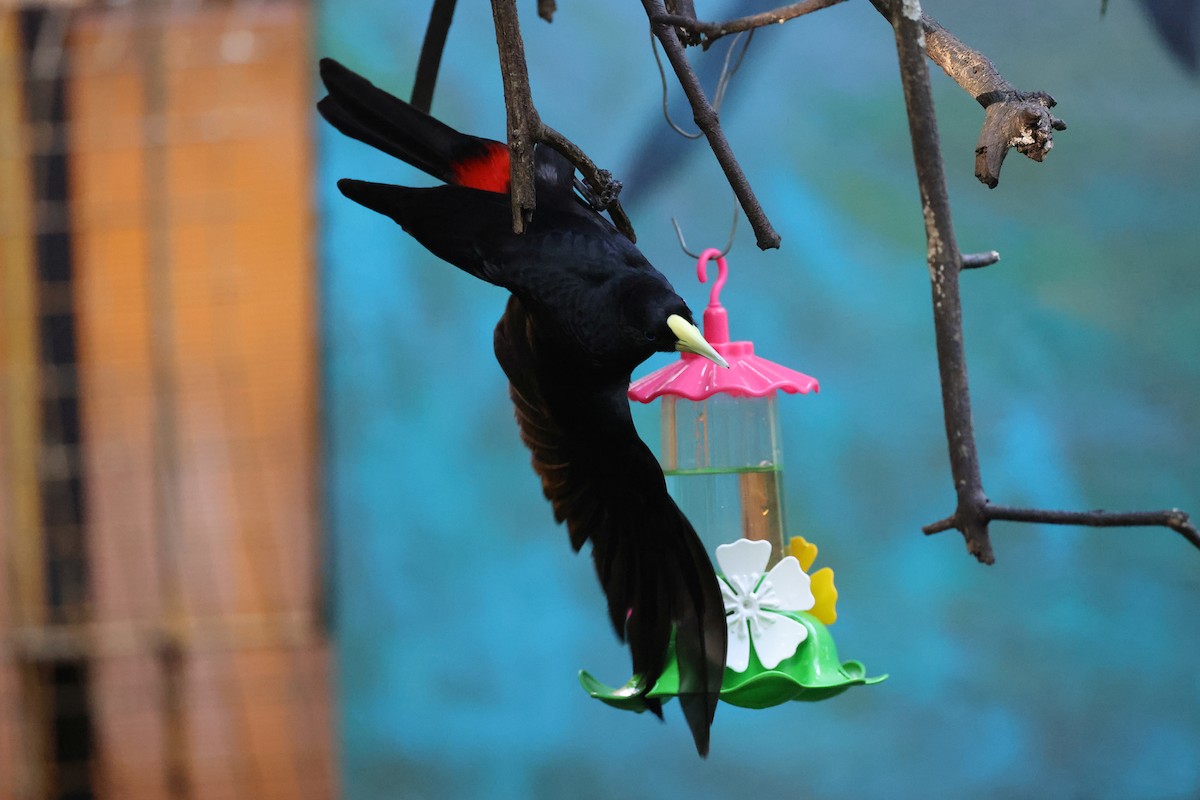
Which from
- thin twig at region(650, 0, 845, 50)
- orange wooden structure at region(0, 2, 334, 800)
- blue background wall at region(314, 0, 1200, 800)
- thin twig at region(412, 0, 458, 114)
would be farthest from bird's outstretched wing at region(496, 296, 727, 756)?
orange wooden structure at region(0, 2, 334, 800)

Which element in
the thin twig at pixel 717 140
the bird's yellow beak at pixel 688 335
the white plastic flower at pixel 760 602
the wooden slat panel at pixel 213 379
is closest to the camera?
the thin twig at pixel 717 140

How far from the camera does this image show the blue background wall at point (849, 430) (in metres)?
2.06

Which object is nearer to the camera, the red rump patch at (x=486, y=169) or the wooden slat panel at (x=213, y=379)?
the red rump patch at (x=486, y=169)

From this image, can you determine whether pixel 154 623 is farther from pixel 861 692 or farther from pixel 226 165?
pixel 861 692

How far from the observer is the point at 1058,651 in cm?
207

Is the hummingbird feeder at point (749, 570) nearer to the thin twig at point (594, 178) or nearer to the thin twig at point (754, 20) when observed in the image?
the thin twig at point (594, 178)

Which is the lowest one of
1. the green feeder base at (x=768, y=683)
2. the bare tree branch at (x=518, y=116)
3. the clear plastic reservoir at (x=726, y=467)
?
the green feeder base at (x=768, y=683)

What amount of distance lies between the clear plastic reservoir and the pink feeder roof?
19cm

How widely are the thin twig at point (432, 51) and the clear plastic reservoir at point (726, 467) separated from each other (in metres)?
0.41

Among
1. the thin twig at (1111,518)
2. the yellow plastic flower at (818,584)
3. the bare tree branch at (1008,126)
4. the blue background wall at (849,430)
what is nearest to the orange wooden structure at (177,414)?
the blue background wall at (849,430)

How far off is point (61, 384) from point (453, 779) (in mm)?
1080

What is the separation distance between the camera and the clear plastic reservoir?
1301 mm

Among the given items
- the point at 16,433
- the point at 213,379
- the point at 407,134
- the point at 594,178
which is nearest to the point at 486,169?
the point at 407,134

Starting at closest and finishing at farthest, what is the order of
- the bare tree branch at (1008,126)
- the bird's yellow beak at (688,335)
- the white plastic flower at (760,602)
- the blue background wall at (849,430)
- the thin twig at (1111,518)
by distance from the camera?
the thin twig at (1111,518)
the bare tree branch at (1008,126)
the bird's yellow beak at (688,335)
the white plastic flower at (760,602)
the blue background wall at (849,430)
